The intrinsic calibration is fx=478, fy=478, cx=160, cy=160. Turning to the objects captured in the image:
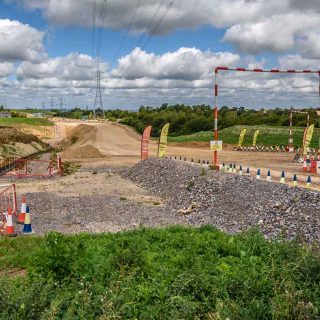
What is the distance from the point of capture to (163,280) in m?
7.55

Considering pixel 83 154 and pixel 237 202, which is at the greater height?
pixel 237 202

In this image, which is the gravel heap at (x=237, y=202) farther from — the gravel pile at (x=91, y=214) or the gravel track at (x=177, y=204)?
the gravel pile at (x=91, y=214)

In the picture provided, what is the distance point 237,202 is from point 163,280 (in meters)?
9.89

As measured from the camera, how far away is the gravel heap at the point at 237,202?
13.4 metres

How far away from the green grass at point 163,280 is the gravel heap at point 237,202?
2.23 m

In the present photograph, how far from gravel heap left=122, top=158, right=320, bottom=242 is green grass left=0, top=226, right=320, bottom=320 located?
2233 mm

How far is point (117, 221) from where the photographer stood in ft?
53.2

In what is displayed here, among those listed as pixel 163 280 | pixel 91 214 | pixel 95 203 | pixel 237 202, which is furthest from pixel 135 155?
pixel 163 280

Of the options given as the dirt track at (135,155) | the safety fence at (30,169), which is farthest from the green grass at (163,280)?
the safety fence at (30,169)

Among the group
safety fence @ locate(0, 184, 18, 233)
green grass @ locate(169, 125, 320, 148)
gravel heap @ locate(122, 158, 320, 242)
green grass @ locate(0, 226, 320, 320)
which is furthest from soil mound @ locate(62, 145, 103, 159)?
green grass @ locate(0, 226, 320, 320)

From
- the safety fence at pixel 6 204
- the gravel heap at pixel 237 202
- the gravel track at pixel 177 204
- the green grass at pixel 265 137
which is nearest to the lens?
the gravel heap at pixel 237 202

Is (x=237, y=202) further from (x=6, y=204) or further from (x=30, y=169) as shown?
(x=30, y=169)

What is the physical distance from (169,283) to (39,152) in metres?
40.8

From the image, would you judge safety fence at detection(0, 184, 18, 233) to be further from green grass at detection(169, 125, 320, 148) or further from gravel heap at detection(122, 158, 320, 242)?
green grass at detection(169, 125, 320, 148)
